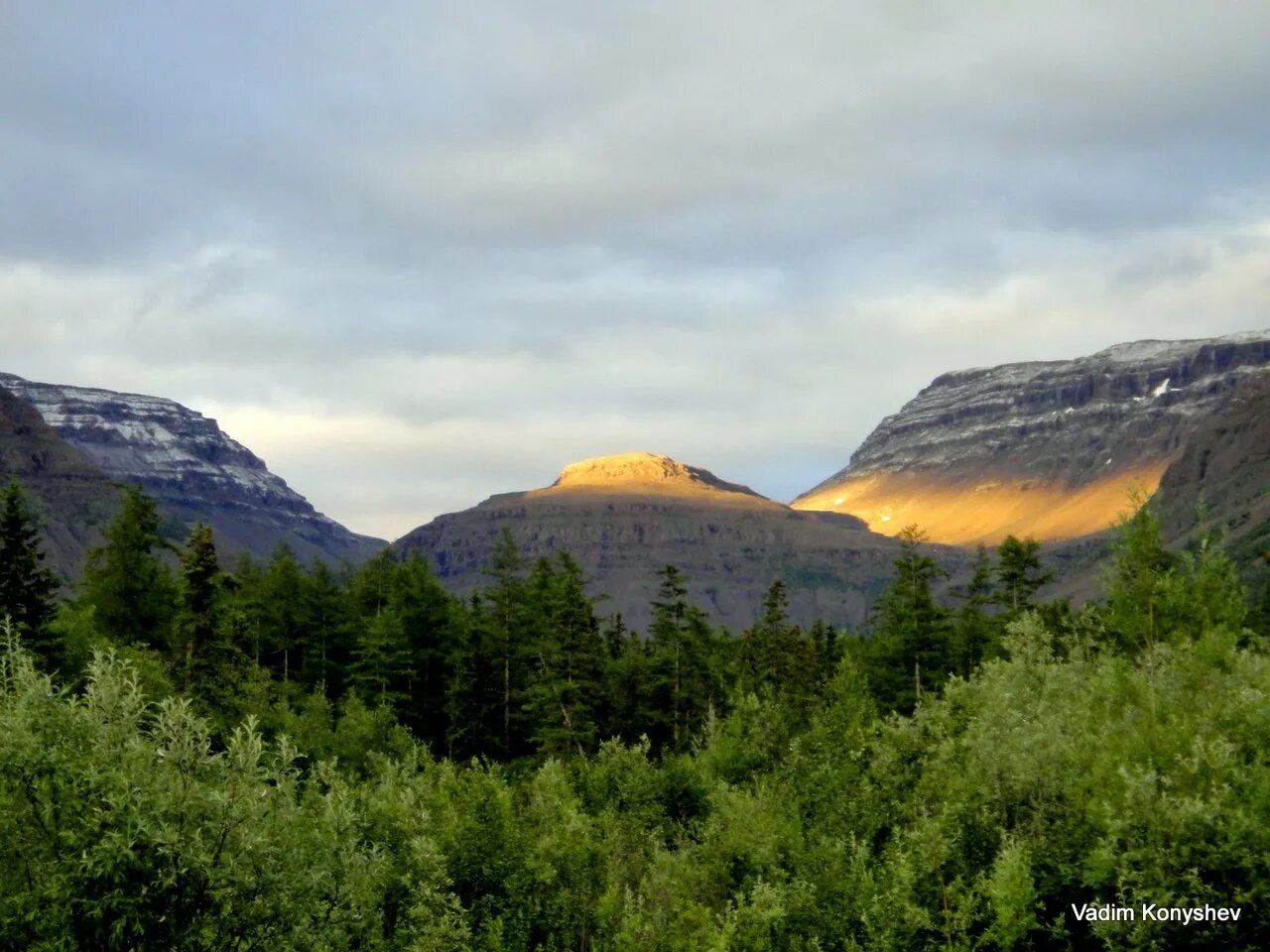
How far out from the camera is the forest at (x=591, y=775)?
2767 centimetres

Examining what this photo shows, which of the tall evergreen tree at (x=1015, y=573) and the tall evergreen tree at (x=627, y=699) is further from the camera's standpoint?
the tall evergreen tree at (x=1015, y=573)

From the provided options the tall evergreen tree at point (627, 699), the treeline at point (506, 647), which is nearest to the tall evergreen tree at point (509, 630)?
the treeline at point (506, 647)

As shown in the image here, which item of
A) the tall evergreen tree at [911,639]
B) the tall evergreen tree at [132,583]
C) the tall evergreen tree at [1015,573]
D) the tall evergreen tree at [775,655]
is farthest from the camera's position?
the tall evergreen tree at [775,655]

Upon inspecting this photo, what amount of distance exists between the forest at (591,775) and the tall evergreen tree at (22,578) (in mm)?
172

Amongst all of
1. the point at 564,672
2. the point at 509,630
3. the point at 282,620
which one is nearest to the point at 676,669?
the point at 564,672

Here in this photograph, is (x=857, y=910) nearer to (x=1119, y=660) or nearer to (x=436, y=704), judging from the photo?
(x=1119, y=660)

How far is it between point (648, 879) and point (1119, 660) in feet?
68.0

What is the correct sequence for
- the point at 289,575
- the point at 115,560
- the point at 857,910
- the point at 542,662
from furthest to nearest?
the point at 289,575
the point at 542,662
the point at 115,560
the point at 857,910

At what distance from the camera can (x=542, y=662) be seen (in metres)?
90.8

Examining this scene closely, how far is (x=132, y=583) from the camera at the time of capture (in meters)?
80.4

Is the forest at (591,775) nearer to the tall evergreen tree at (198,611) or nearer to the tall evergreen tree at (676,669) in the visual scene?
the tall evergreen tree at (198,611)

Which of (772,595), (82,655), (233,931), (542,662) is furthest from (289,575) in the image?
(233,931)

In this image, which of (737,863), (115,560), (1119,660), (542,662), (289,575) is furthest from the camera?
(289,575)

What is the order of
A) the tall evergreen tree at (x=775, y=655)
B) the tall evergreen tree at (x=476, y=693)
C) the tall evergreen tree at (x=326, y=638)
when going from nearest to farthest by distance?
the tall evergreen tree at (x=476, y=693)
the tall evergreen tree at (x=326, y=638)
the tall evergreen tree at (x=775, y=655)
